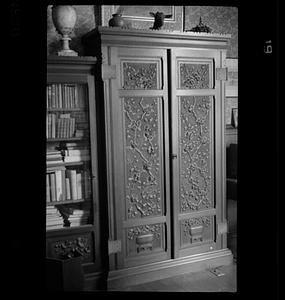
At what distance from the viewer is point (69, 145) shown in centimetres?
221

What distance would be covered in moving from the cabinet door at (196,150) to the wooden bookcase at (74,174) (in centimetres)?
48

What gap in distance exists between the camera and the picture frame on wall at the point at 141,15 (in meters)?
2.36

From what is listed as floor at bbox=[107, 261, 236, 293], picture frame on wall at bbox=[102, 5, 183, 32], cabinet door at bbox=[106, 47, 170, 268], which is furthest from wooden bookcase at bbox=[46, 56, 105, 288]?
picture frame on wall at bbox=[102, 5, 183, 32]

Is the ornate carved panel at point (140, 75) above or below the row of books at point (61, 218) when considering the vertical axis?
above

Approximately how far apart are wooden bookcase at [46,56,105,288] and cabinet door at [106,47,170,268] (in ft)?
0.36

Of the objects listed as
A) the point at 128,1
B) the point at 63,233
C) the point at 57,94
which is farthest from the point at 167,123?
the point at 128,1

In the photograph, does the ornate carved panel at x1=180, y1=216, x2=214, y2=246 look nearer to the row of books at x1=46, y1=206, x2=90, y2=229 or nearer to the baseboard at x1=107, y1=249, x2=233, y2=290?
the baseboard at x1=107, y1=249, x2=233, y2=290

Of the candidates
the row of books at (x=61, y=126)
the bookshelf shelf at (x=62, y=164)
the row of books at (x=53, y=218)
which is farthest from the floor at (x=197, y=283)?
the row of books at (x=61, y=126)

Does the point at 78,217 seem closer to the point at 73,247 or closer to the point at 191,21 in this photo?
the point at 73,247

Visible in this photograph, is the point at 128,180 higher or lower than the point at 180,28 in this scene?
lower

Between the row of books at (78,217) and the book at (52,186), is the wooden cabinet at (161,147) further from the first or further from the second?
the book at (52,186)
